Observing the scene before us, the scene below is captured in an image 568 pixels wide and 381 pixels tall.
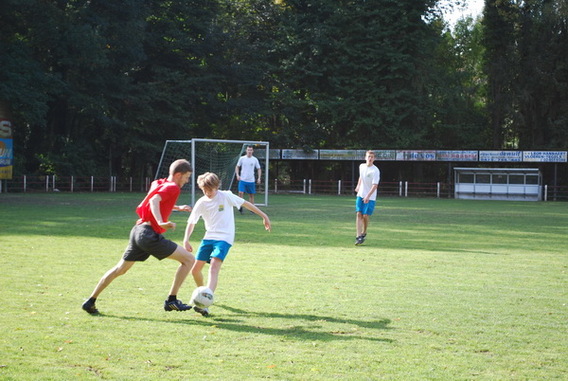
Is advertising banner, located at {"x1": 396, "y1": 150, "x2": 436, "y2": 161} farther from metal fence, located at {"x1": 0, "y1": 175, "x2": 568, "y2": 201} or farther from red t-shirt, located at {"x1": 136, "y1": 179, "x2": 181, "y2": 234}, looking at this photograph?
red t-shirt, located at {"x1": 136, "y1": 179, "x2": 181, "y2": 234}

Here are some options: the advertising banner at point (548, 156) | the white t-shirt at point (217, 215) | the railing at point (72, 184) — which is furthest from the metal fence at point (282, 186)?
the white t-shirt at point (217, 215)

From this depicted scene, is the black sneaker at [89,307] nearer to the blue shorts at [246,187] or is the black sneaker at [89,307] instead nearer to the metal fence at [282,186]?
the blue shorts at [246,187]

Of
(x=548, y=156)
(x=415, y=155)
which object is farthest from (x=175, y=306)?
(x=415, y=155)

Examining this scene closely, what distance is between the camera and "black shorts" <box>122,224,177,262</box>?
739 cm

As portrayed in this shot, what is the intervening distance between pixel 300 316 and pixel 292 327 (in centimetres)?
54

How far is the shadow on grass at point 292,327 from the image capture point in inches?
259

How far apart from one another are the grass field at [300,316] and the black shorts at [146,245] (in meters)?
0.60

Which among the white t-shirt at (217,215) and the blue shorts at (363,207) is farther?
the blue shorts at (363,207)

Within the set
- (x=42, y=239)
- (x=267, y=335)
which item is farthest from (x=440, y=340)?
(x=42, y=239)

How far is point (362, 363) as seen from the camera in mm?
5688

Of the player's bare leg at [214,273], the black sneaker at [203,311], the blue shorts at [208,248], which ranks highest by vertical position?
the blue shorts at [208,248]

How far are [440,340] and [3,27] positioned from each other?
132ft

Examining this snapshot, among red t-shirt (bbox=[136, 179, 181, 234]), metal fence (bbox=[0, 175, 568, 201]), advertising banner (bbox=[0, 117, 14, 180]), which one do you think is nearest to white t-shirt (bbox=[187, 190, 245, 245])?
red t-shirt (bbox=[136, 179, 181, 234])

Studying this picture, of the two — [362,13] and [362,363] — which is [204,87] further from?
[362,363]
